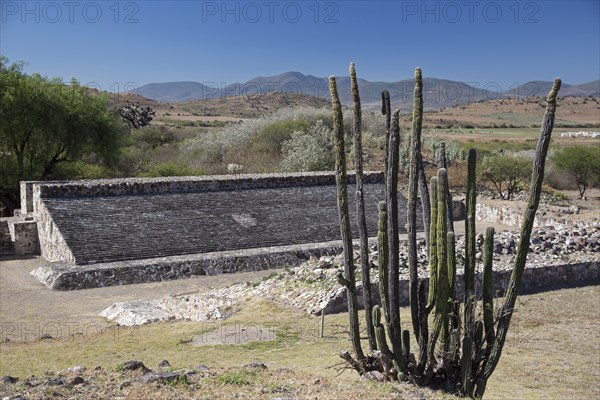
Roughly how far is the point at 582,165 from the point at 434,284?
1146 inches

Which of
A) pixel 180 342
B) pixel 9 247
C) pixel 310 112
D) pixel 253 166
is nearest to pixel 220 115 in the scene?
pixel 310 112

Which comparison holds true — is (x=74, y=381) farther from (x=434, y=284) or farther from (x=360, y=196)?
(x=434, y=284)

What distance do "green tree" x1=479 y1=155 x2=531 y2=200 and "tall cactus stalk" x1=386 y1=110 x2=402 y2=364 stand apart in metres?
24.6

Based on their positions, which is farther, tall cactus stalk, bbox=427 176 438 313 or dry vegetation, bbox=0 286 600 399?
tall cactus stalk, bbox=427 176 438 313

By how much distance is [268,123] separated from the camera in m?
38.3

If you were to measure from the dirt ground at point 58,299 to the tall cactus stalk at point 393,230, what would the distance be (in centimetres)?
682

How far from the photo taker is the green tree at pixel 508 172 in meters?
30.7

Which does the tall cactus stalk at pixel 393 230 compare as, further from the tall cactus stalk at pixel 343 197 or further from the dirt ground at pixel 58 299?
the dirt ground at pixel 58 299

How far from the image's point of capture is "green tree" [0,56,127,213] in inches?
914

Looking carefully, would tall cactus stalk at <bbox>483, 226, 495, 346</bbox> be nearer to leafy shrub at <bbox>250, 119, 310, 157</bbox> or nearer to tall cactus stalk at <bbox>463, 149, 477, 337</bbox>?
tall cactus stalk at <bbox>463, 149, 477, 337</bbox>

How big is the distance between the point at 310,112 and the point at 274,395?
1397 inches

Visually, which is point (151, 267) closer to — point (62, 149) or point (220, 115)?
point (62, 149)

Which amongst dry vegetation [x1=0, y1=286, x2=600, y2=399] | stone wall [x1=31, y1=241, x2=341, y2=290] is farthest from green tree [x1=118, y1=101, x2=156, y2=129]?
dry vegetation [x1=0, y1=286, x2=600, y2=399]

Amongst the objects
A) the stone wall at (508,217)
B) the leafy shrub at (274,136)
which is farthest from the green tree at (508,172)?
the leafy shrub at (274,136)
